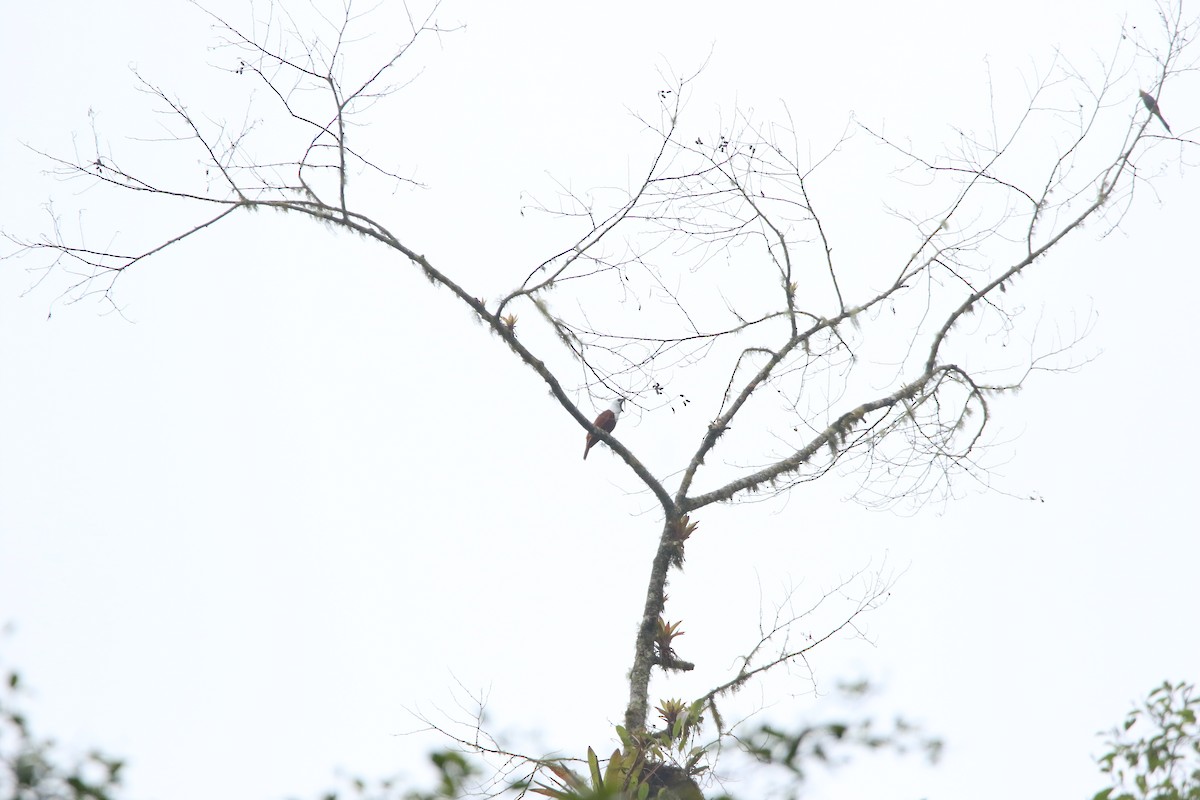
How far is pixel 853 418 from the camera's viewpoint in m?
5.98

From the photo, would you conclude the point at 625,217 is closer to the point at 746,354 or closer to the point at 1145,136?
the point at 746,354

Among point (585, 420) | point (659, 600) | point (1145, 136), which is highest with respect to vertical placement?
point (1145, 136)

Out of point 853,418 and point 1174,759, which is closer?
point 1174,759

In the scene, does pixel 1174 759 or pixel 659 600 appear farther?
pixel 659 600

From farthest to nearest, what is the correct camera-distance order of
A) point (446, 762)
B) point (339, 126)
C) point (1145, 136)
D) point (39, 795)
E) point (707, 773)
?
point (1145, 136) < point (339, 126) < point (707, 773) < point (446, 762) < point (39, 795)

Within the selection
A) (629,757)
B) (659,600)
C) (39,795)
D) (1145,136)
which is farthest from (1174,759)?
(1145,136)

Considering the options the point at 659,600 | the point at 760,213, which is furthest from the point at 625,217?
the point at 659,600

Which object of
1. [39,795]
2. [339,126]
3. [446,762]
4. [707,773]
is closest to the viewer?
[39,795]

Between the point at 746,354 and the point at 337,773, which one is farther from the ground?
the point at 746,354

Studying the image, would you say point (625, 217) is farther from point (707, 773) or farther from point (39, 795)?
point (39, 795)

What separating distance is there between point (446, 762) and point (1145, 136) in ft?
18.1

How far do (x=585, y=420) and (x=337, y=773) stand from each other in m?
3.74

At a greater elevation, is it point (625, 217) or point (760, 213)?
point (760, 213)

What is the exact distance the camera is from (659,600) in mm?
5512
